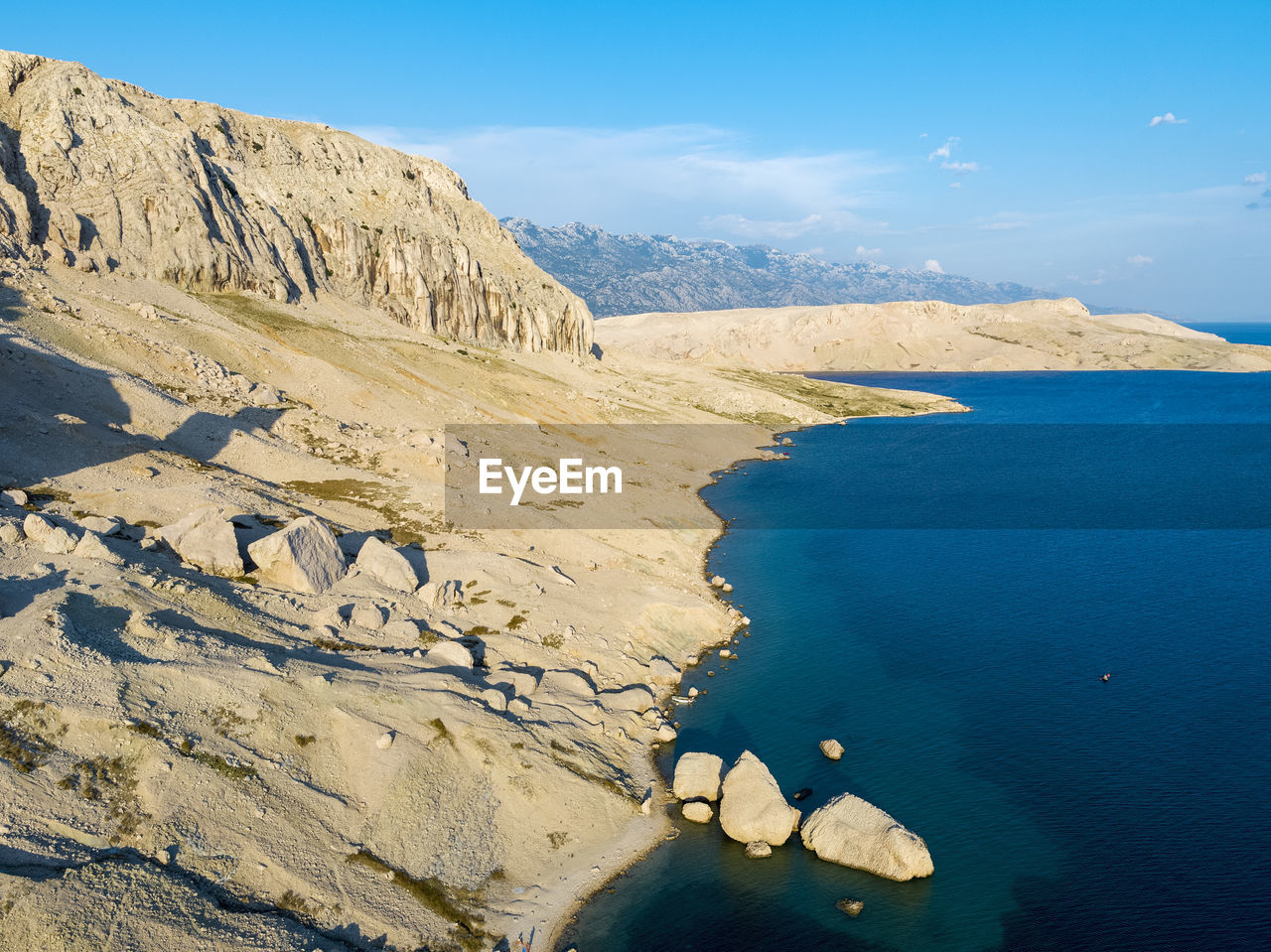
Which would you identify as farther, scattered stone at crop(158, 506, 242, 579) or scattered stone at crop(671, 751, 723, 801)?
scattered stone at crop(158, 506, 242, 579)

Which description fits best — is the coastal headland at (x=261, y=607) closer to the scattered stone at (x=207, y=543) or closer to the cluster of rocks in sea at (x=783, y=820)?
the scattered stone at (x=207, y=543)

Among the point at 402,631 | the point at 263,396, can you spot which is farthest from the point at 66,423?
the point at 402,631

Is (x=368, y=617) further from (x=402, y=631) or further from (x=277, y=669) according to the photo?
(x=277, y=669)

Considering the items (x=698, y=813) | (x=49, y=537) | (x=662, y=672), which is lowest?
(x=698, y=813)

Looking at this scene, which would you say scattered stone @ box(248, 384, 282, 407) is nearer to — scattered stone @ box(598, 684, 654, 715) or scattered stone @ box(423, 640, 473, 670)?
scattered stone @ box(423, 640, 473, 670)

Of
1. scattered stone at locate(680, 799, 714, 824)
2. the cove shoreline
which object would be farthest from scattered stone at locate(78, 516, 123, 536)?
scattered stone at locate(680, 799, 714, 824)

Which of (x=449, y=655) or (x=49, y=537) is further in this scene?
(x=449, y=655)
